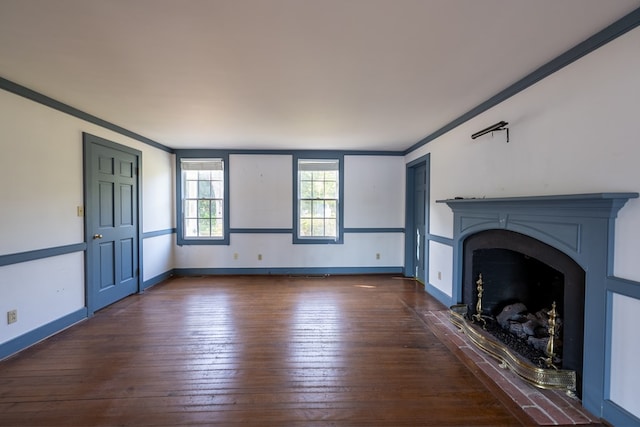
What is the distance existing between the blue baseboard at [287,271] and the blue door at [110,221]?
1.10 meters

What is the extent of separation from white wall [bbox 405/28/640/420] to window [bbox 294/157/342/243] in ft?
9.20

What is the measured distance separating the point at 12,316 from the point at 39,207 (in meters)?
1.02

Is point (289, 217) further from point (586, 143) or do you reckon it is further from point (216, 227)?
point (586, 143)

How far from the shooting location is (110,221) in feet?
12.2

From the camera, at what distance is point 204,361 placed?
2.41 m

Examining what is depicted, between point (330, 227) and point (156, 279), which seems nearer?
point (156, 279)

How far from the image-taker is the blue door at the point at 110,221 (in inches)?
132

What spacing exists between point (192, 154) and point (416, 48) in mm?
4519

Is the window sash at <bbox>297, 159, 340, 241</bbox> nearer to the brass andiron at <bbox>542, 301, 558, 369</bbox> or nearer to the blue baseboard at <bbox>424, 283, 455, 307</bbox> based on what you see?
the blue baseboard at <bbox>424, 283, 455, 307</bbox>

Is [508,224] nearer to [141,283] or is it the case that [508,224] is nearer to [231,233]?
[231,233]

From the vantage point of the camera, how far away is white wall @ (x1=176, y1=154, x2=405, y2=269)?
527 cm

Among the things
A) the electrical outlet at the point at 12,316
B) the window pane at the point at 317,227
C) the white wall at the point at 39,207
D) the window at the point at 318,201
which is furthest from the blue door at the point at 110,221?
the window pane at the point at 317,227

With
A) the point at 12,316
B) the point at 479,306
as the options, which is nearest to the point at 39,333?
the point at 12,316

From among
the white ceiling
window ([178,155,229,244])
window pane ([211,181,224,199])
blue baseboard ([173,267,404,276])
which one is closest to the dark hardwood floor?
blue baseboard ([173,267,404,276])
